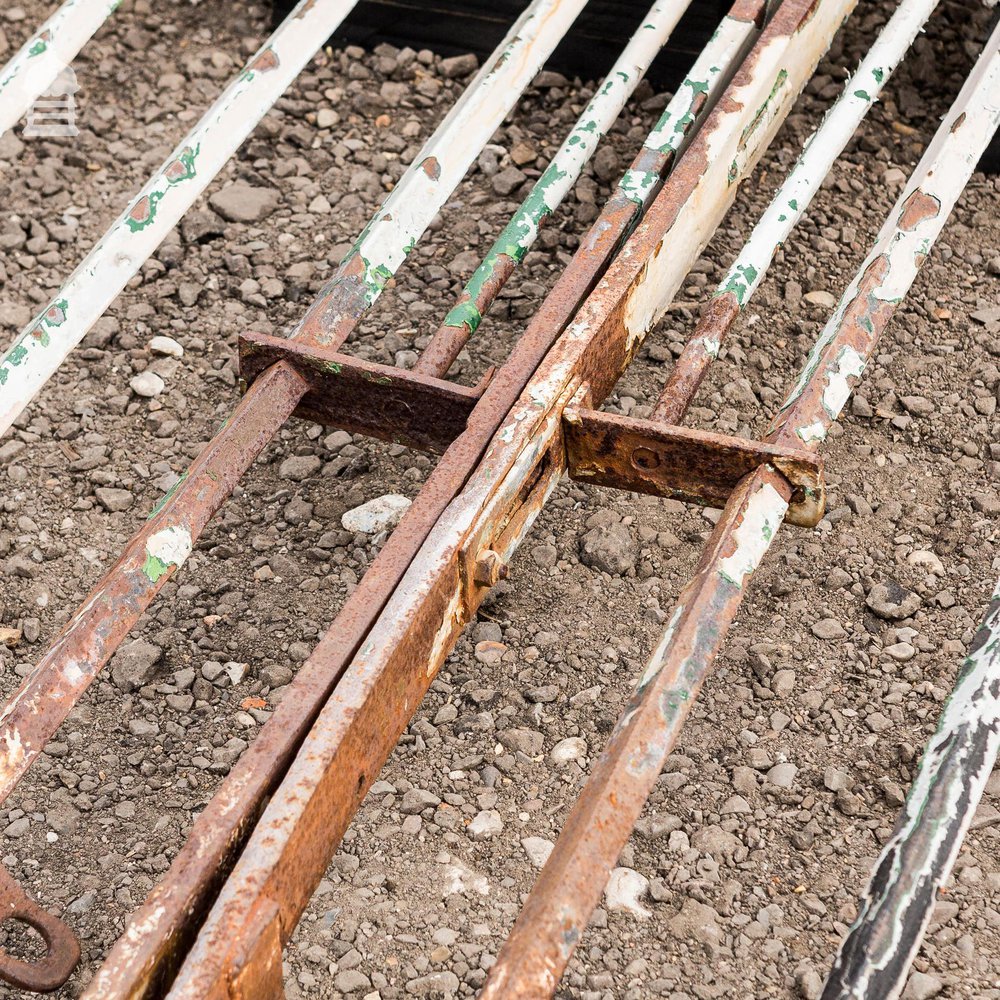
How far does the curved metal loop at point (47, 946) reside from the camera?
6.29ft

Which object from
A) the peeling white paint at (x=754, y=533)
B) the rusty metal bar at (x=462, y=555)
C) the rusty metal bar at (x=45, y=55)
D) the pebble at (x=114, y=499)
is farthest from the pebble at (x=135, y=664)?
the peeling white paint at (x=754, y=533)

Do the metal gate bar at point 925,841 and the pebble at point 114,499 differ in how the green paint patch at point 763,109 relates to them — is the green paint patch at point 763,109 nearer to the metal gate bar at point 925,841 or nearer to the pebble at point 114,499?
the metal gate bar at point 925,841

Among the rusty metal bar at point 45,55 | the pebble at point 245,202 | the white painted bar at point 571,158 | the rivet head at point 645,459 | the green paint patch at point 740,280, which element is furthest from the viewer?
the pebble at point 245,202

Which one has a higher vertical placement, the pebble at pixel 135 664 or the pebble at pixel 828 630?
the pebble at pixel 828 630

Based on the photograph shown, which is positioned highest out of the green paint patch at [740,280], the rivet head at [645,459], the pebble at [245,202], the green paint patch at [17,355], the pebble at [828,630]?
the pebble at [245,202]

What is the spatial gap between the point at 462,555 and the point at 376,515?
93 centimetres

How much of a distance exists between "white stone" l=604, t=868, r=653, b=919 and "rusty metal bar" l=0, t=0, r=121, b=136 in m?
1.81

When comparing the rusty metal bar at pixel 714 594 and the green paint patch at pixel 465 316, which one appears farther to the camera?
the green paint patch at pixel 465 316

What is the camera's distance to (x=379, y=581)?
1.84m

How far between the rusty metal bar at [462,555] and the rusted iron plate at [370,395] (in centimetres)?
17

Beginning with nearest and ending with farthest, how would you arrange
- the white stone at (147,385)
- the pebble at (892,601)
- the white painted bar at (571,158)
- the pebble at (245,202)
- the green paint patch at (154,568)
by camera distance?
the green paint patch at (154,568) → the white painted bar at (571,158) → the pebble at (892,601) → the white stone at (147,385) → the pebble at (245,202)

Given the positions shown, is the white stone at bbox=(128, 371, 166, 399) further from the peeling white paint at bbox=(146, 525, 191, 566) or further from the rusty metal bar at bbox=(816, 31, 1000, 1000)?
the rusty metal bar at bbox=(816, 31, 1000, 1000)

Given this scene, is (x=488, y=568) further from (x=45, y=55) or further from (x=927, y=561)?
(x=45, y=55)

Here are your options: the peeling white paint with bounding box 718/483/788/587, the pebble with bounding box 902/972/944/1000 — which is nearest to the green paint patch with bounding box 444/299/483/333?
the peeling white paint with bounding box 718/483/788/587
